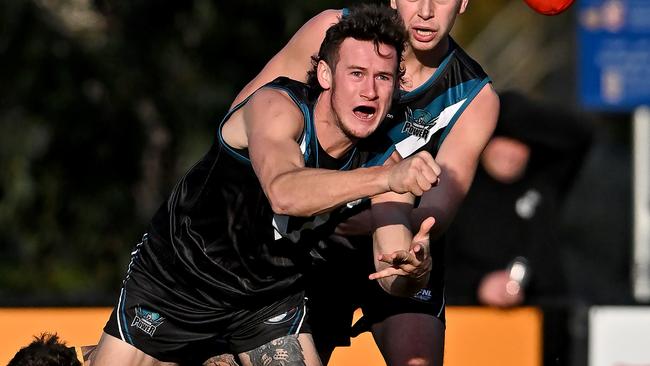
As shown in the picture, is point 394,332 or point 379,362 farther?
point 379,362

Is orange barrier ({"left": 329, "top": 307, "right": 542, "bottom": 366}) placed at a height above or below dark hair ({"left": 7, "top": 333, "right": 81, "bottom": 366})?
above

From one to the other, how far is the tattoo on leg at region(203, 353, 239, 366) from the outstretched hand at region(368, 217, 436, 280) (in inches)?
48.2

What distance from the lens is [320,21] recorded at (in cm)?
644

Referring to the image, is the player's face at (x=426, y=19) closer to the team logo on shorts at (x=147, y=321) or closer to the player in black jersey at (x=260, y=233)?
the player in black jersey at (x=260, y=233)

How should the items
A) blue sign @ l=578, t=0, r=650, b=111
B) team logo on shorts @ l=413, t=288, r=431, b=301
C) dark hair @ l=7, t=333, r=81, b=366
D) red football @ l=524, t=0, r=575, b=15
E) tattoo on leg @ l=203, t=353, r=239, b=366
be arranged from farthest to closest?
blue sign @ l=578, t=0, r=650, b=111 → team logo on shorts @ l=413, t=288, r=431, b=301 → tattoo on leg @ l=203, t=353, r=239, b=366 → red football @ l=524, t=0, r=575, b=15 → dark hair @ l=7, t=333, r=81, b=366

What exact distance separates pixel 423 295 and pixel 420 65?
1.13 m

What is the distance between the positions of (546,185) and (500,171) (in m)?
0.46

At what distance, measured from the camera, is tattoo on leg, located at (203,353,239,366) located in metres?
6.63

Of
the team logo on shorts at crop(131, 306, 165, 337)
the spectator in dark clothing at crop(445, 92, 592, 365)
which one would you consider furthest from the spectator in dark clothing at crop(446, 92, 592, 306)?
the team logo on shorts at crop(131, 306, 165, 337)

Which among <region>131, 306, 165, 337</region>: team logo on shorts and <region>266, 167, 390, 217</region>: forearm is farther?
<region>131, 306, 165, 337</region>: team logo on shorts

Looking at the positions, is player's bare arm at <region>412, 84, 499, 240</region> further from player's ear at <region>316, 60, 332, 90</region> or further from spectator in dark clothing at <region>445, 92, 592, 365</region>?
spectator in dark clothing at <region>445, 92, 592, 365</region>

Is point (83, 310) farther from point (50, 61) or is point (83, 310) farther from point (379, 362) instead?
point (50, 61)

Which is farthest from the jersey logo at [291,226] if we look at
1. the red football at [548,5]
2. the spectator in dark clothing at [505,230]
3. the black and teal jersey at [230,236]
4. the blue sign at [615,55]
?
the blue sign at [615,55]

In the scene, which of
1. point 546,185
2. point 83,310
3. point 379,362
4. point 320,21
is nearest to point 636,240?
point 546,185
